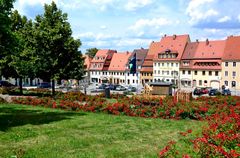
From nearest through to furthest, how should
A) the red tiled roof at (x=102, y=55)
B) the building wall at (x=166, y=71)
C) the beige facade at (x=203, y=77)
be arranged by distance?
the beige facade at (x=203, y=77)
the building wall at (x=166, y=71)
the red tiled roof at (x=102, y=55)

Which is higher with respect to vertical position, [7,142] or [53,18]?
[53,18]

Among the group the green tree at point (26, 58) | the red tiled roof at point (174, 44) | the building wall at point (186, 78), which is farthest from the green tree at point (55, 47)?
the red tiled roof at point (174, 44)

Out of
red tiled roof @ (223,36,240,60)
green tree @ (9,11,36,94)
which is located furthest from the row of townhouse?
green tree @ (9,11,36,94)

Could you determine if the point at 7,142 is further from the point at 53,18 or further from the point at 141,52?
the point at 141,52

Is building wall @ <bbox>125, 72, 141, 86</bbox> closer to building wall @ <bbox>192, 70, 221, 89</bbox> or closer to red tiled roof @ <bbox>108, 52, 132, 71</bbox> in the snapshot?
red tiled roof @ <bbox>108, 52, 132, 71</bbox>

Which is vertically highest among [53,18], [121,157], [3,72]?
[53,18]

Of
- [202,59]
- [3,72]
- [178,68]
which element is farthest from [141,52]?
[3,72]

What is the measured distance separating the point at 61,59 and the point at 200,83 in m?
52.4

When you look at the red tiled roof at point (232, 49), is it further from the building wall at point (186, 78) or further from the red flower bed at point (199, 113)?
the red flower bed at point (199, 113)

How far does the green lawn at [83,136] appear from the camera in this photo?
11.5 metres

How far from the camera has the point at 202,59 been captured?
79.6 meters

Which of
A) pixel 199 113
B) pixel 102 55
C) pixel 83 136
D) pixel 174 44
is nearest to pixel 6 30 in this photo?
pixel 83 136

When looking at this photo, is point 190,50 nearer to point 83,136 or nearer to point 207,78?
point 207,78

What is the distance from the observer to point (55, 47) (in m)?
34.2
